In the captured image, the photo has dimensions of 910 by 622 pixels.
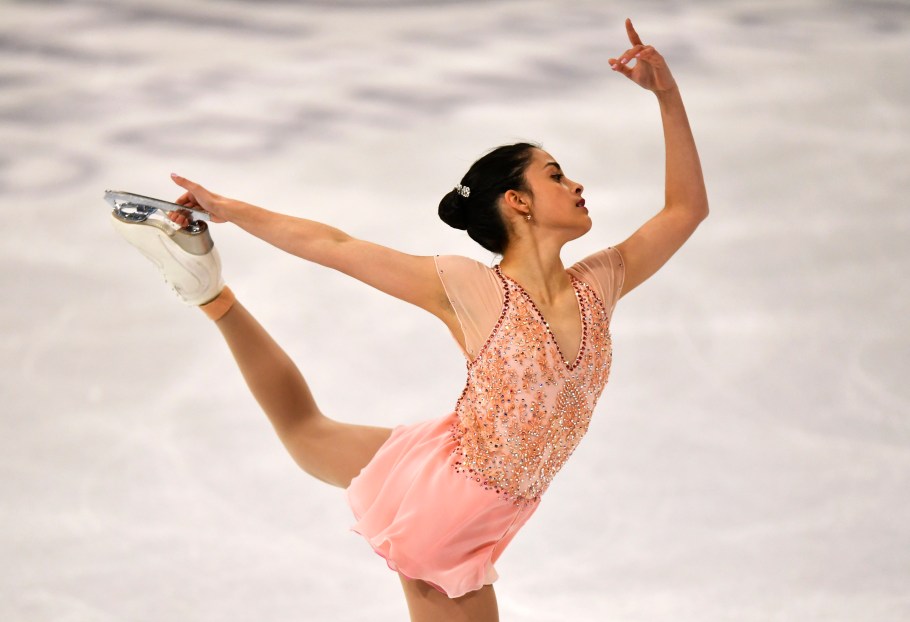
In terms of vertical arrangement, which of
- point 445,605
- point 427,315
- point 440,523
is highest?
point 427,315

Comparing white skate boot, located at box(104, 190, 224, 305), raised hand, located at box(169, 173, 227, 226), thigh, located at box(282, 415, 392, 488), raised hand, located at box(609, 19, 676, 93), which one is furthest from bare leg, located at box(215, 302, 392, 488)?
raised hand, located at box(609, 19, 676, 93)

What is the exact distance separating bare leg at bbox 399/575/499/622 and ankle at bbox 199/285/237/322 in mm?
1038

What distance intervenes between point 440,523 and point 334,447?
0.59m

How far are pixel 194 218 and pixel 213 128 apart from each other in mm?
2711

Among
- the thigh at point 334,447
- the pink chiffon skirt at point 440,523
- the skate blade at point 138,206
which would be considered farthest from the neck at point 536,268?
the skate blade at point 138,206

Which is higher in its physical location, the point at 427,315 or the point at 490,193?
the point at 427,315

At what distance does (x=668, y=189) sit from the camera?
11.1 ft

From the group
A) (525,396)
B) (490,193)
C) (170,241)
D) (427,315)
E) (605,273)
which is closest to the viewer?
(525,396)

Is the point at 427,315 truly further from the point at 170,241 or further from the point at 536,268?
the point at 536,268

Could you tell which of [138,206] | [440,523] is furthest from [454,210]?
[138,206]

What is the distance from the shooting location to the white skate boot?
11.6 feet

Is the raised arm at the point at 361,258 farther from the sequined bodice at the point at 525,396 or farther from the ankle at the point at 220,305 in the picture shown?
the ankle at the point at 220,305

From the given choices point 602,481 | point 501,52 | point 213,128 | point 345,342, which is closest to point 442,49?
point 501,52

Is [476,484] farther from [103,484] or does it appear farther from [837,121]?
[837,121]
